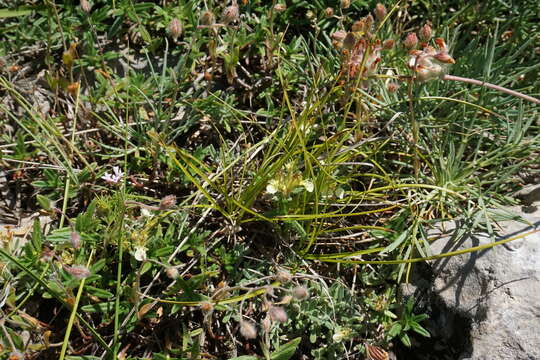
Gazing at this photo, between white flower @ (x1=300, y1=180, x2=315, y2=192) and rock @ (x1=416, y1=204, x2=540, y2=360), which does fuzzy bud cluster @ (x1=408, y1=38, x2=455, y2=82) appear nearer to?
white flower @ (x1=300, y1=180, x2=315, y2=192)

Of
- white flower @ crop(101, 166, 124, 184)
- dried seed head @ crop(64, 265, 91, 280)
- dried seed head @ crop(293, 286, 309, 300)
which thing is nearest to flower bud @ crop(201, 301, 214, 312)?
dried seed head @ crop(293, 286, 309, 300)

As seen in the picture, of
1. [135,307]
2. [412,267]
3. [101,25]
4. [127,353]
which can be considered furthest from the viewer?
[101,25]

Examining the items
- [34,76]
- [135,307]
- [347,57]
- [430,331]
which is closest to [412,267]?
[430,331]

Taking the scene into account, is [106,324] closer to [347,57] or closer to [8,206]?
[8,206]

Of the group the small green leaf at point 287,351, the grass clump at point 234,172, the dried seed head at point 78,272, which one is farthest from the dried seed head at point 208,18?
the small green leaf at point 287,351

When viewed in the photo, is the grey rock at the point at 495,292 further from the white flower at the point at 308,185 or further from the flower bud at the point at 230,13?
the flower bud at the point at 230,13

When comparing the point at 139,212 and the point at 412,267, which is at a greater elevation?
the point at 139,212
